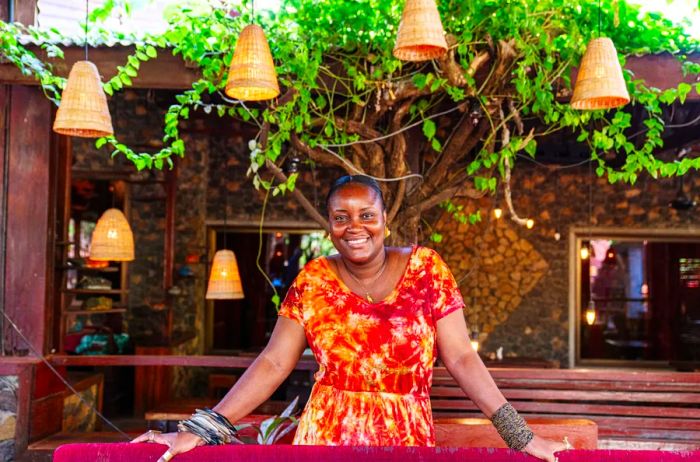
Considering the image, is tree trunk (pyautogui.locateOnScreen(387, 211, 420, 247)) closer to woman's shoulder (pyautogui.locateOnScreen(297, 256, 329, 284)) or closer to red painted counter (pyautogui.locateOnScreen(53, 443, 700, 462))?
woman's shoulder (pyautogui.locateOnScreen(297, 256, 329, 284))

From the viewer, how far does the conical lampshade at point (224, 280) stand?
6883mm

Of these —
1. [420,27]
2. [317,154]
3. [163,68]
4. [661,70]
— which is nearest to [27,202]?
[163,68]

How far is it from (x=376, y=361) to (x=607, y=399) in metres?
3.24

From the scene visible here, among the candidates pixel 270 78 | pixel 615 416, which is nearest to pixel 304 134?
pixel 270 78

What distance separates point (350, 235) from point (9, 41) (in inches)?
123

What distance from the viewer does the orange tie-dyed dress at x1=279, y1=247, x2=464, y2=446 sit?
6.78ft

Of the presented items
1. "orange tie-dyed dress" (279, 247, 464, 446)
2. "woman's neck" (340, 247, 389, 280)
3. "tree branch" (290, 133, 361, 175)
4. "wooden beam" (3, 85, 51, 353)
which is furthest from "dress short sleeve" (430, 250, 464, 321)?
"wooden beam" (3, 85, 51, 353)

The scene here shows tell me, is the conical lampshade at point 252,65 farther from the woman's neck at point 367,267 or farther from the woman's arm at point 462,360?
the woman's arm at point 462,360

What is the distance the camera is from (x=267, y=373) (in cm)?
214

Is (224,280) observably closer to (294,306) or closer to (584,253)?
(584,253)

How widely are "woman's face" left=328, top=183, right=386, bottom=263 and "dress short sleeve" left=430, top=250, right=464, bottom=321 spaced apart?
21 cm

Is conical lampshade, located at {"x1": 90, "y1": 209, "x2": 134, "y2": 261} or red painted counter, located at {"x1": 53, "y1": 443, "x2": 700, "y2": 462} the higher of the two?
conical lampshade, located at {"x1": 90, "y1": 209, "x2": 134, "y2": 261}

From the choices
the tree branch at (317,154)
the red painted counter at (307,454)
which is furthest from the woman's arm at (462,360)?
the tree branch at (317,154)

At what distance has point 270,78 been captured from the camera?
332 cm
